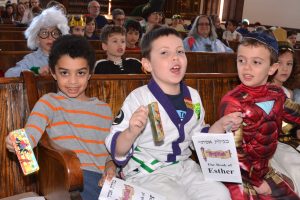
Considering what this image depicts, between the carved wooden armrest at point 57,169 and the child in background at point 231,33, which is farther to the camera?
the child in background at point 231,33

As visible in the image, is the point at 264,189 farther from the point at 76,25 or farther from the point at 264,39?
the point at 76,25

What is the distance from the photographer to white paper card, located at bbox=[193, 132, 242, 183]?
1.68 meters

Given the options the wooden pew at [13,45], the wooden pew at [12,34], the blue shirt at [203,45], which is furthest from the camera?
the blue shirt at [203,45]

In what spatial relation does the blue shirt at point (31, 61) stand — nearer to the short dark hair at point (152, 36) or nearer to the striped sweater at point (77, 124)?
the striped sweater at point (77, 124)

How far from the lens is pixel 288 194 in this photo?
195 cm

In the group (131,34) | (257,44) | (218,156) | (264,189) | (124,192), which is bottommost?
(264,189)

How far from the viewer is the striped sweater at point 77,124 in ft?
6.27

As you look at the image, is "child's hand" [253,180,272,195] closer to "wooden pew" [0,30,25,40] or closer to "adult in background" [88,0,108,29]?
"wooden pew" [0,30,25,40]

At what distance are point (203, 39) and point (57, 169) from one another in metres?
4.38

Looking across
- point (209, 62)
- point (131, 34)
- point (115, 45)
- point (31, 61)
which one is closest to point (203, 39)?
point (131, 34)

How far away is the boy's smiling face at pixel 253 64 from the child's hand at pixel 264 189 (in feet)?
1.72

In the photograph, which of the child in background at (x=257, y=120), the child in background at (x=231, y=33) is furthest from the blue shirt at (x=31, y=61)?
the child in background at (x=231, y=33)

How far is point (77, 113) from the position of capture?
2.00 m

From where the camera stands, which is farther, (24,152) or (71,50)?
(71,50)
